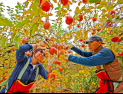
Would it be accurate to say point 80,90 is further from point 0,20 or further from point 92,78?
point 0,20

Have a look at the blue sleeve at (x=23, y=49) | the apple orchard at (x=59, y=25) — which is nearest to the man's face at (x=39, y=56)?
the apple orchard at (x=59, y=25)

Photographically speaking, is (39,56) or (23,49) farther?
(39,56)

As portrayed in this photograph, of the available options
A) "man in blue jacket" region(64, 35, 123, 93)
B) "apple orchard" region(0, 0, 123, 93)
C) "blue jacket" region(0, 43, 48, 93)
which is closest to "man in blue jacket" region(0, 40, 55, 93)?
"blue jacket" region(0, 43, 48, 93)

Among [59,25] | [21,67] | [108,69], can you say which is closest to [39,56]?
[21,67]

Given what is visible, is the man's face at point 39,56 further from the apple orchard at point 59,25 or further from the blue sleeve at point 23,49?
the blue sleeve at point 23,49

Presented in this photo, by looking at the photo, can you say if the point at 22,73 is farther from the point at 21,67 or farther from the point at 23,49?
the point at 23,49

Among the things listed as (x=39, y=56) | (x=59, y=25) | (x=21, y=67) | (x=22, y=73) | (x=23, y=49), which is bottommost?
(x=22, y=73)

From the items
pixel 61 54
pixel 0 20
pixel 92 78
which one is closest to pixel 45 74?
pixel 61 54

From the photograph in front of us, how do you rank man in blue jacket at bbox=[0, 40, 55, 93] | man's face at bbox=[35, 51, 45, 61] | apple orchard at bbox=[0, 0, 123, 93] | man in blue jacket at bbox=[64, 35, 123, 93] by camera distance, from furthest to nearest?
man's face at bbox=[35, 51, 45, 61] → man in blue jacket at bbox=[0, 40, 55, 93] → man in blue jacket at bbox=[64, 35, 123, 93] → apple orchard at bbox=[0, 0, 123, 93]

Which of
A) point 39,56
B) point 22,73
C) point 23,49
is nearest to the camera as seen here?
point 23,49

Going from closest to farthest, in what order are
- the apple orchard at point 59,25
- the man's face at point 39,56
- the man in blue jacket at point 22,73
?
1. the apple orchard at point 59,25
2. the man in blue jacket at point 22,73
3. the man's face at point 39,56

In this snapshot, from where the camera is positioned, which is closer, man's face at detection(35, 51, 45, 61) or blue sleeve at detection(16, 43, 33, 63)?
blue sleeve at detection(16, 43, 33, 63)

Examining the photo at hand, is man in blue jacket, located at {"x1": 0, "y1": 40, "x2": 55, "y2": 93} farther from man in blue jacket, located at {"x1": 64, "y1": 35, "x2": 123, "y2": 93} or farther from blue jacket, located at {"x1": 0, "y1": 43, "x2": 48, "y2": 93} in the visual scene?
man in blue jacket, located at {"x1": 64, "y1": 35, "x2": 123, "y2": 93}

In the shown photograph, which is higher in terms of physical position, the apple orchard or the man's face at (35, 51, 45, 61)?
the apple orchard
